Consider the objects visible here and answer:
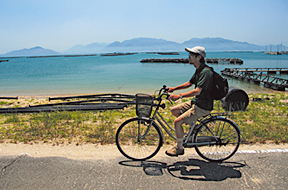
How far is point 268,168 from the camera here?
361 cm

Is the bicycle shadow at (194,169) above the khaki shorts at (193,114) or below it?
below

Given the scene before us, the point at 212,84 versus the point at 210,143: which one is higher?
the point at 212,84

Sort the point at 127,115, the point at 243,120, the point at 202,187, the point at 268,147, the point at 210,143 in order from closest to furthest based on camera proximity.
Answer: the point at 202,187 → the point at 210,143 → the point at 268,147 → the point at 243,120 → the point at 127,115

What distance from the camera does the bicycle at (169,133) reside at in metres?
3.76

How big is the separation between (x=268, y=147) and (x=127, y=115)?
4.68 meters

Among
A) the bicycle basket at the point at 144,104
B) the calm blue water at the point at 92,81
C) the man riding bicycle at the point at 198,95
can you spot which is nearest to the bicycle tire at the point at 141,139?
the bicycle basket at the point at 144,104

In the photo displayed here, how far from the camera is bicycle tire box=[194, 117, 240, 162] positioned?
3811 millimetres

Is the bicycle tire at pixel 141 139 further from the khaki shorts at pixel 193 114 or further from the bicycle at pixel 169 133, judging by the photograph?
the khaki shorts at pixel 193 114

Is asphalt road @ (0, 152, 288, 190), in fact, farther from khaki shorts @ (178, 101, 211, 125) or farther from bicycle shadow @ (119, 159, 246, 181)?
khaki shorts @ (178, 101, 211, 125)

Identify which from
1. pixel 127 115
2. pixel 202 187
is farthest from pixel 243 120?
pixel 202 187

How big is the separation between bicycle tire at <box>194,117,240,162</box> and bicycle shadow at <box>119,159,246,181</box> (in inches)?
6.3

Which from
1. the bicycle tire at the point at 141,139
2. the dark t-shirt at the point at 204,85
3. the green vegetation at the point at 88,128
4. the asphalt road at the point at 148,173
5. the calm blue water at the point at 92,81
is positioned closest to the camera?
the asphalt road at the point at 148,173

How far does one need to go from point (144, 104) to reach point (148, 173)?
116 cm

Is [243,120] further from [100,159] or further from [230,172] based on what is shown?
[100,159]
